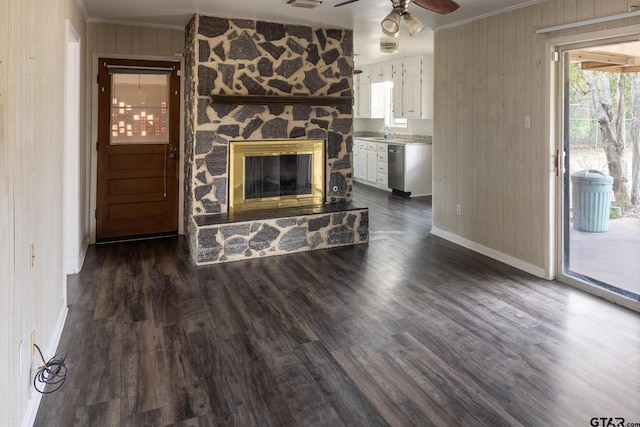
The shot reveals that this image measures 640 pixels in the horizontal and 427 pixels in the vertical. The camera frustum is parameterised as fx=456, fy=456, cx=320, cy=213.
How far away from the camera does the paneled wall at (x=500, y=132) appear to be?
4.01 metres

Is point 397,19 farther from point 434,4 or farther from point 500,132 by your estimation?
point 500,132

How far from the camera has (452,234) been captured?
17.6 feet

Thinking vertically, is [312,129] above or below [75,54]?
below

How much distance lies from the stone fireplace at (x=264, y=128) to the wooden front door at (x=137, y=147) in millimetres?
300

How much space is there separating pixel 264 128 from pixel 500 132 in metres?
2.46

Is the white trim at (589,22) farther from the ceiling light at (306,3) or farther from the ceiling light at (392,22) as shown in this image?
the ceiling light at (306,3)

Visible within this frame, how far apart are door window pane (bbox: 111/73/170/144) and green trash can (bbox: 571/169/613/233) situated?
4.38 m

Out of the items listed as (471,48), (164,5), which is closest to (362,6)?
(471,48)

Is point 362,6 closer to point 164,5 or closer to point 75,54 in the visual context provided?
point 164,5

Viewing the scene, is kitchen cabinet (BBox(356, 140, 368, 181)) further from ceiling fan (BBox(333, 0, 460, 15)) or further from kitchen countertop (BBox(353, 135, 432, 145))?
ceiling fan (BBox(333, 0, 460, 15))

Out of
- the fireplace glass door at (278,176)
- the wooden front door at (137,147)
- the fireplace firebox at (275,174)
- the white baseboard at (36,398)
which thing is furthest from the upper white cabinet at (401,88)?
the white baseboard at (36,398)

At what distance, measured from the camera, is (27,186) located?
2084 millimetres

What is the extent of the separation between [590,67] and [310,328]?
10.1ft

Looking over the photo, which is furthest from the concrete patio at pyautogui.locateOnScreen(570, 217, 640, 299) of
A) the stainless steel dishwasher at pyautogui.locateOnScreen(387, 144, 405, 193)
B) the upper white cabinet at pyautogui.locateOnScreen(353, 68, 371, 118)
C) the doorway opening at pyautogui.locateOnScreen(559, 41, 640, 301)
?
the upper white cabinet at pyautogui.locateOnScreen(353, 68, 371, 118)
